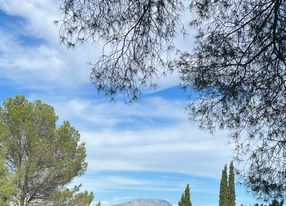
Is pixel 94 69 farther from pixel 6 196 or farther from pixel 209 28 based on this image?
pixel 6 196

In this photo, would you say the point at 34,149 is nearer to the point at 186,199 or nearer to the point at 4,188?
the point at 4,188

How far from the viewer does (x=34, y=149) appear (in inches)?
843

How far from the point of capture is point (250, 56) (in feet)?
14.9

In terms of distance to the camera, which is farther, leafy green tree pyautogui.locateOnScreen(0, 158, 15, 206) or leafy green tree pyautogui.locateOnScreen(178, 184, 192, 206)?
leafy green tree pyautogui.locateOnScreen(178, 184, 192, 206)

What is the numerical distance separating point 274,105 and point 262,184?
27.9 inches

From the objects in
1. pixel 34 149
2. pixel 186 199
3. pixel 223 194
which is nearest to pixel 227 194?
pixel 223 194

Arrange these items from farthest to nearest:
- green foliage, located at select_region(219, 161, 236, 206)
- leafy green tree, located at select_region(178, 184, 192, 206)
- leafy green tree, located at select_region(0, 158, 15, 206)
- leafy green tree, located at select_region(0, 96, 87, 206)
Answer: green foliage, located at select_region(219, 161, 236, 206)
leafy green tree, located at select_region(178, 184, 192, 206)
leafy green tree, located at select_region(0, 96, 87, 206)
leafy green tree, located at select_region(0, 158, 15, 206)

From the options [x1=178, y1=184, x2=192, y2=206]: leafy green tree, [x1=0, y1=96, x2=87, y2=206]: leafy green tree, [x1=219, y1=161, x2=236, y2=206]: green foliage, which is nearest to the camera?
[x1=0, y1=96, x2=87, y2=206]: leafy green tree

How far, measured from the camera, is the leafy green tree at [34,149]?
70.7 ft

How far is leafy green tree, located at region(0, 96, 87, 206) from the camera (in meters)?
21.5

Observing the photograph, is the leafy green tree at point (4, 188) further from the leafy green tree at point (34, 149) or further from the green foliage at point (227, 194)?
the green foliage at point (227, 194)

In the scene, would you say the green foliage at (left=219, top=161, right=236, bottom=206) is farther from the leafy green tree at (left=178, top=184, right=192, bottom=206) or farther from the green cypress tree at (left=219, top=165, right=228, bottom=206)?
the leafy green tree at (left=178, top=184, right=192, bottom=206)

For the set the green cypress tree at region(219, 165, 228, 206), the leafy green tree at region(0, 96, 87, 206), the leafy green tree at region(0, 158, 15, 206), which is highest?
the green cypress tree at region(219, 165, 228, 206)

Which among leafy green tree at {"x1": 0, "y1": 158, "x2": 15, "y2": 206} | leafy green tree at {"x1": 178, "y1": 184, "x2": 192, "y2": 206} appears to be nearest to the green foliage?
leafy green tree at {"x1": 178, "y1": 184, "x2": 192, "y2": 206}
